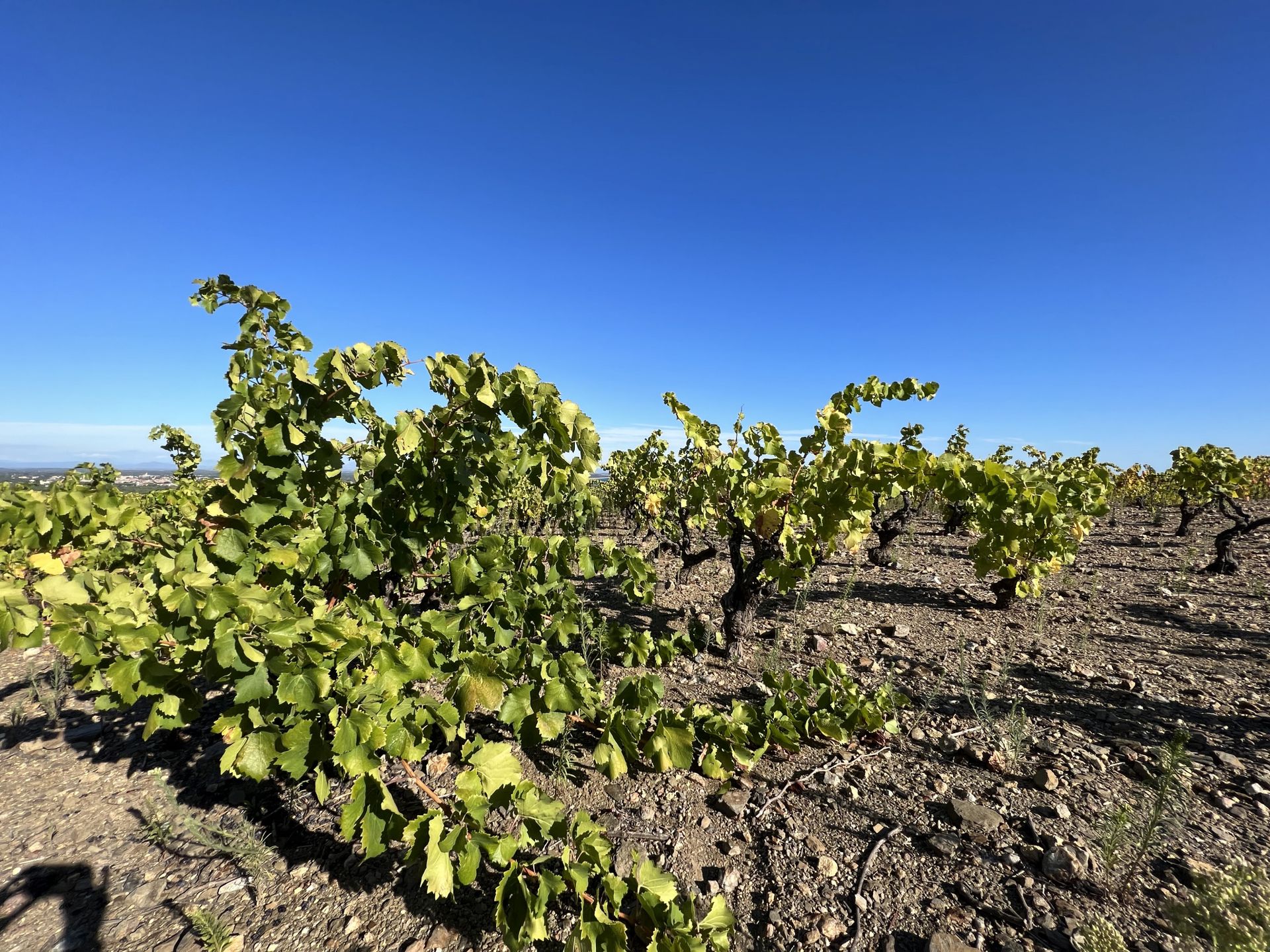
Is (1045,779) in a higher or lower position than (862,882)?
higher

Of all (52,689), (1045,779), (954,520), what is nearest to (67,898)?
(52,689)

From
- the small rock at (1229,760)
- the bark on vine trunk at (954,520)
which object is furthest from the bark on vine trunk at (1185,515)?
the small rock at (1229,760)

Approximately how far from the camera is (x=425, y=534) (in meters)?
2.93

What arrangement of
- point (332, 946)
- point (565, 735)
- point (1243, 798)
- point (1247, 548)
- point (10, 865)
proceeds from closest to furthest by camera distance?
point (332, 946)
point (10, 865)
point (1243, 798)
point (565, 735)
point (1247, 548)

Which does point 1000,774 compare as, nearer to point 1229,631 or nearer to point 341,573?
point 341,573

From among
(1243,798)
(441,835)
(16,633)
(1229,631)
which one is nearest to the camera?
(16,633)

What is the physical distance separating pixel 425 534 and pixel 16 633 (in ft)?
4.95

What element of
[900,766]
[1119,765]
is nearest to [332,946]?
[900,766]

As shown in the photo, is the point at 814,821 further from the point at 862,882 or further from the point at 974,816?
the point at 974,816

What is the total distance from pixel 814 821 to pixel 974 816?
3.00ft

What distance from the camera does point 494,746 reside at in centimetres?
229

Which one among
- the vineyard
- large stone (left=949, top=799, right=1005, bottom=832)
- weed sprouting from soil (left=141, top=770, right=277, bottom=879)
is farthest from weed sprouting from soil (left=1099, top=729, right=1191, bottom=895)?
weed sprouting from soil (left=141, top=770, right=277, bottom=879)

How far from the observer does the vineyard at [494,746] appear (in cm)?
211

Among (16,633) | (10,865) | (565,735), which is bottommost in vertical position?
(10,865)
